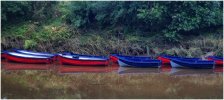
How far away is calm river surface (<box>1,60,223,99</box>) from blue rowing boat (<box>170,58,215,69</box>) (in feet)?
0.81

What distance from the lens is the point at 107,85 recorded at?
16.8 metres

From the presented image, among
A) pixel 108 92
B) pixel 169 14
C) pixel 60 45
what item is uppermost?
pixel 169 14

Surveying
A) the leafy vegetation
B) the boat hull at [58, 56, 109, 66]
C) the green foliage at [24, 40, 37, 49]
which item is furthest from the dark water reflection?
the leafy vegetation

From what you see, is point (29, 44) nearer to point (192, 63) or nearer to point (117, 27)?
point (117, 27)

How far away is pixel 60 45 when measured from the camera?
24281 millimetres

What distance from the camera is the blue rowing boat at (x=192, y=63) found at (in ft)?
68.9

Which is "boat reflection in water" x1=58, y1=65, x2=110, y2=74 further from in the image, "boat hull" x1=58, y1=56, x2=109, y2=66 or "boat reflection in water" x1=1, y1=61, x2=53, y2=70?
"boat reflection in water" x1=1, y1=61, x2=53, y2=70

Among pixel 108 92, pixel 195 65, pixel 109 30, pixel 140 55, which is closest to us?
pixel 108 92

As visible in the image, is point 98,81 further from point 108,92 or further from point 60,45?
point 60,45

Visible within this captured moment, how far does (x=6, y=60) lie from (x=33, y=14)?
17.4ft

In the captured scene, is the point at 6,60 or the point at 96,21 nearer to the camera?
the point at 6,60

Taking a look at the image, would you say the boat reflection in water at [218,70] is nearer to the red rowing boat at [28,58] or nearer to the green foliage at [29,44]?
the red rowing boat at [28,58]

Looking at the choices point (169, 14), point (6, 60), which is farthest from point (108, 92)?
point (169, 14)

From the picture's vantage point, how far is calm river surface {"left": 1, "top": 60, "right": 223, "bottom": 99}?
597 inches
